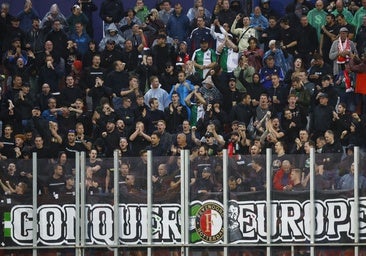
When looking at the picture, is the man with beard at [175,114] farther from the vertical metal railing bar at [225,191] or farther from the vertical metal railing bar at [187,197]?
the vertical metal railing bar at [225,191]

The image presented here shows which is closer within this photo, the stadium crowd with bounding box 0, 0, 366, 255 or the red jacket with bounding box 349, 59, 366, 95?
the stadium crowd with bounding box 0, 0, 366, 255

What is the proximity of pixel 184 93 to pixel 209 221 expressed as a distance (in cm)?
554

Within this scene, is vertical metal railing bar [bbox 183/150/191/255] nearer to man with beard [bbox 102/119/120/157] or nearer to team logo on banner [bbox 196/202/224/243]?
team logo on banner [bbox 196/202/224/243]

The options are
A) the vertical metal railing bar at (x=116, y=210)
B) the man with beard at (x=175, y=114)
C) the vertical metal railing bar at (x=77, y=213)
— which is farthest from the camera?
the man with beard at (x=175, y=114)

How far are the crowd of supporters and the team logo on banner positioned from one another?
30cm

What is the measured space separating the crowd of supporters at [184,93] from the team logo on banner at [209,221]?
0.30 metres

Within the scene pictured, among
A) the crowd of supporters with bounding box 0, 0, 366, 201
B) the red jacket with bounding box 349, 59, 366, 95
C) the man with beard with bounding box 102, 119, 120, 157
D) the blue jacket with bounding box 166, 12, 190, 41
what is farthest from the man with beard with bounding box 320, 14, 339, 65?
the man with beard with bounding box 102, 119, 120, 157

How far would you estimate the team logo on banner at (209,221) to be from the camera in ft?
105

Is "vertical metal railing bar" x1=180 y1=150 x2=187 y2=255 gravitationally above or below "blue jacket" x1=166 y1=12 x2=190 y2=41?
below

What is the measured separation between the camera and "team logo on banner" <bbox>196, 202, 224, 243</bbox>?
31.9m

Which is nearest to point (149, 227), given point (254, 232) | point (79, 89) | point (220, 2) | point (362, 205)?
point (254, 232)

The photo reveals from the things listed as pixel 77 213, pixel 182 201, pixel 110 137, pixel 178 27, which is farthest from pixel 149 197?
pixel 178 27

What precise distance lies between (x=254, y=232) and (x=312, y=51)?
293 inches

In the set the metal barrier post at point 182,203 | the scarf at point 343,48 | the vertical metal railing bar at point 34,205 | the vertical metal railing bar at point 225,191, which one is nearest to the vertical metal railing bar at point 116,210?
the metal barrier post at point 182,203
